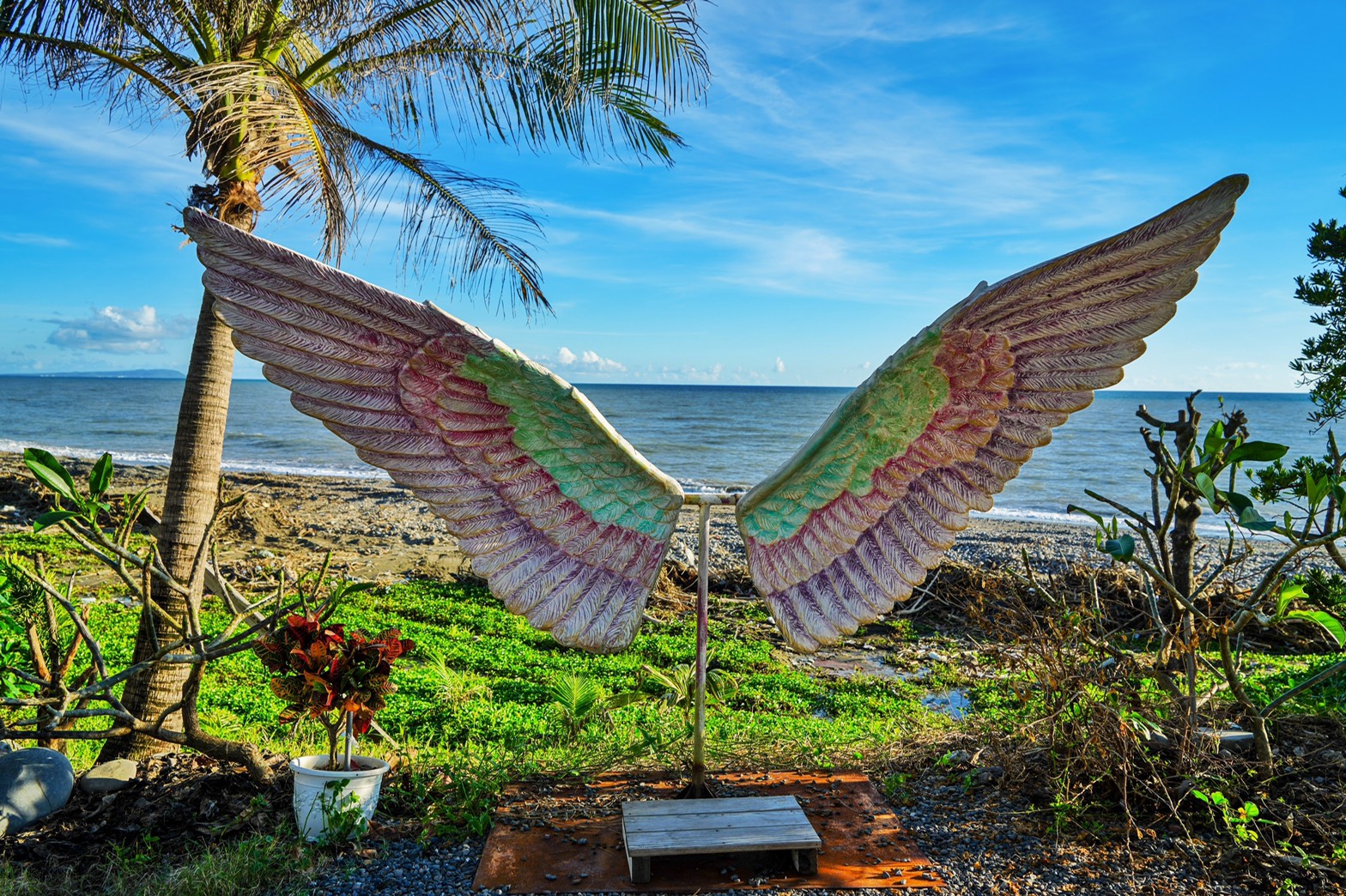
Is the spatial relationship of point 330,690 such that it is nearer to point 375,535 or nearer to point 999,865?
point 999,865

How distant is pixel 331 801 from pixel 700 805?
1510 mm

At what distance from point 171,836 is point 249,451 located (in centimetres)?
2916

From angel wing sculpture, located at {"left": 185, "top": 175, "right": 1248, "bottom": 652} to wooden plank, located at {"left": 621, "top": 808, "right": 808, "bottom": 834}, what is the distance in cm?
70

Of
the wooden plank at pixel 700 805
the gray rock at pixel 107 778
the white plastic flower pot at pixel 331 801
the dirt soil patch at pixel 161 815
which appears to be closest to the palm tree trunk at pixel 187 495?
the gray rock at pixel 107 778

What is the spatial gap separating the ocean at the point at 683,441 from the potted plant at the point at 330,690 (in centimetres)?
1175

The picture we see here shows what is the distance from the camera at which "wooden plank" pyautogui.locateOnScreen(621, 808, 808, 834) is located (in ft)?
11.2

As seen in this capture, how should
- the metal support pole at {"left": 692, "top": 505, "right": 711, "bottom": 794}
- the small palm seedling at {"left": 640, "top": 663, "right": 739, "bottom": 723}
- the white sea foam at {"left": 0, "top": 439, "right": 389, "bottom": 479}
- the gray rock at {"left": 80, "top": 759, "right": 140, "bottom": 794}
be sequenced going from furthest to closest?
the white sea foam at {"left": 0, "top": 439, "right": 389, "bottom": 479} → the small palm seedling at {"left": 640, "top": 663, "right": 739, "bottom": 723} → the gray rock at {"left": 80, "top": 759, "right": 140, "bottom": 794} → the metal support pole at {"left": 692, "top": 505, "right": 711, "bottom": 794}

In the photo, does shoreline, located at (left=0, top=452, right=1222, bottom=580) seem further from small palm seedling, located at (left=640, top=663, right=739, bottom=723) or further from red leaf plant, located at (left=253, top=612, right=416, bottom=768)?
red leaf plant, located at (left=253, top=612, right=416, bottom=768)

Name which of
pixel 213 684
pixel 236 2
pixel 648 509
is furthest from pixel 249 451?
pixel 648 509

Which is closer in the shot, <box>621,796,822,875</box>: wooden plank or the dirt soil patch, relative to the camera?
<box>621,796,822,875</box>: wooden plank

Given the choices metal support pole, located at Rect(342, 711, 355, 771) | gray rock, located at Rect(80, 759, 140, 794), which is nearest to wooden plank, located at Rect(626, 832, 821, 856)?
metal support pole, located at Rect(342, 711, 355, 771)

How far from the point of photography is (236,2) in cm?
477

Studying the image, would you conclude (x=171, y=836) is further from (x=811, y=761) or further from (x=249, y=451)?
(x=249, y=451)

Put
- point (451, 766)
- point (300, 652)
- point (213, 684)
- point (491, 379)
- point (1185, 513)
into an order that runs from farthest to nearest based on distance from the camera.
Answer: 1. point (213, 684)
2. point (1185, 513)
3. point (451, 766)
4. point (300, 652)
5. point (491, 379)
